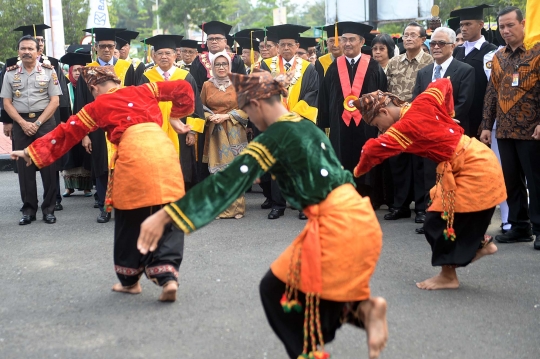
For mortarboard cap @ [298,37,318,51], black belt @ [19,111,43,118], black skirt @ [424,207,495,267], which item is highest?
mortarboard cap @ [298,37,318,51]

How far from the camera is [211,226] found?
334 inches

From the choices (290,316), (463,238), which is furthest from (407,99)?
(290,316)

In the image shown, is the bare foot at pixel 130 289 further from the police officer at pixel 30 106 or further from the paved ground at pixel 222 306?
the police officer at pixel 30 106

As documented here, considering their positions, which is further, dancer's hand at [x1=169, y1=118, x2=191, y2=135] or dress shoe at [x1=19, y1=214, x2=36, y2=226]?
dress shoe at [x1=19, y1=214, x2=36, y2=226]

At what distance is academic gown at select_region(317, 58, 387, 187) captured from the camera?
29.5 feet

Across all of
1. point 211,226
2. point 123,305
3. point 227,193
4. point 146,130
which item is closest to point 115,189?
point 146,130

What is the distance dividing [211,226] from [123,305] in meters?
3.11

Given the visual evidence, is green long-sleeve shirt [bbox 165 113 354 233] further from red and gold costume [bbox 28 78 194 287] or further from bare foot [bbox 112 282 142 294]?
bare foot [bbox 112 282 142 294]

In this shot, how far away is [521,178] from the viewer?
7348 millimetres

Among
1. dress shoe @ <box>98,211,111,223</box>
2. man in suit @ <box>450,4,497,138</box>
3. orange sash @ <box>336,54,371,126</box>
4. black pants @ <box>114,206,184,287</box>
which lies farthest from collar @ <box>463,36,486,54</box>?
dress shoe @ <box>98,211,111,223</box>

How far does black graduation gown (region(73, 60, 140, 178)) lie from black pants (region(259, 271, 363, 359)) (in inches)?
228

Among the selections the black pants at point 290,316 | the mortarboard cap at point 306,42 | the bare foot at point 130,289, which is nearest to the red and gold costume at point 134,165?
the bare foot at point 130,289

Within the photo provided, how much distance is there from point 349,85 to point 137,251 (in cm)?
439

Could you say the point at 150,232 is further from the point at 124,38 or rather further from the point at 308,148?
the point at 124,38
